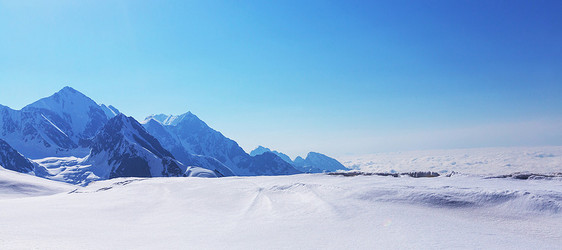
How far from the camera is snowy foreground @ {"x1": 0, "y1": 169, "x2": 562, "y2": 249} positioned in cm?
848

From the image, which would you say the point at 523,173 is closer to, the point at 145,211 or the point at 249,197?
the point at 249,197

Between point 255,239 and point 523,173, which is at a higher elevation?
point 523,173

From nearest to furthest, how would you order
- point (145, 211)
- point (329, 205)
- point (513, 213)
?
point (513, 213) < point (329, 205) < point (145, 211)

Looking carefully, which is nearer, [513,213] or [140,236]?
[140,236]

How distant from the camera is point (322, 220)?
11.1 meters

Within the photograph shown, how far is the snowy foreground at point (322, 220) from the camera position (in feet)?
27.8

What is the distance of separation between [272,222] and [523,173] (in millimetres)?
14544

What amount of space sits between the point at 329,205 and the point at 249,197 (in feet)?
17.2

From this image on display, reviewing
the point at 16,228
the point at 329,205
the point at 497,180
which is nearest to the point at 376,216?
the point at 329,205

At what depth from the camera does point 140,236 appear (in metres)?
9.49

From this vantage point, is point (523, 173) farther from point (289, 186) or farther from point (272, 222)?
point (272, 222)

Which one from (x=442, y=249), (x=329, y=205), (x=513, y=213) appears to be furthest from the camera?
(x=329, y=205)

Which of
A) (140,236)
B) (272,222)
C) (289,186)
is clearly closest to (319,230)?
(272,222)

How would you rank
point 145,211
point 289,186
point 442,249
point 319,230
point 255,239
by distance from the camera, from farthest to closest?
point 289,186 → point 145,211 → point 319,230 → point 255,239 → point 442,249
